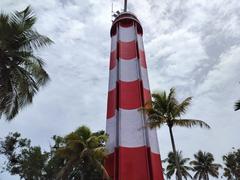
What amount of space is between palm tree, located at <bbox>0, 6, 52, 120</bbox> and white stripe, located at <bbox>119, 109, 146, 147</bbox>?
17220 mm

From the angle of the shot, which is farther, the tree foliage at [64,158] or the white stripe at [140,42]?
the white stripe at [140,42]

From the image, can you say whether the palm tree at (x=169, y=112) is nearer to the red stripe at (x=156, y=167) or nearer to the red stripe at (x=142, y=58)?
the red stripe at (x=156, y=167)

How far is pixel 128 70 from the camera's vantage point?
35.4 metres

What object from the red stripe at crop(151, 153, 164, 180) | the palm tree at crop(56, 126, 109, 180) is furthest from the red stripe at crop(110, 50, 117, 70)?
the red stripe at crop(151, 153, 164, 180)

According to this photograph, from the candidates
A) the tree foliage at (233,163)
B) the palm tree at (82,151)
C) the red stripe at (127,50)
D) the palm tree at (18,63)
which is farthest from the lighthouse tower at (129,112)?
the tree foliage at (233,163)

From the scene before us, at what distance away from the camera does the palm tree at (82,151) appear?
93.6ft

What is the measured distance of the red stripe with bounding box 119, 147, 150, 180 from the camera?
28.1 meters

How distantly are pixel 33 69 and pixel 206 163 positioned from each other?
186 ft

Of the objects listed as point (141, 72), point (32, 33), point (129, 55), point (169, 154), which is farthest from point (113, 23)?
point (169, 154)

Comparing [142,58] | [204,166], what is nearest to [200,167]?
[204,166]

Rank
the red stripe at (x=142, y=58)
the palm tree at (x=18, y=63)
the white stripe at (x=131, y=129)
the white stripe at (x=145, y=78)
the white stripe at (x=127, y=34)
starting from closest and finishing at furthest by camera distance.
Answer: the palm tree at (x=18, y=63)
the white stripe at (x=131, y=129)
the white stripe at (x=145, y=78)
the red stripe at (x=142, y=58)
the white stripe at (x=127, y=34)

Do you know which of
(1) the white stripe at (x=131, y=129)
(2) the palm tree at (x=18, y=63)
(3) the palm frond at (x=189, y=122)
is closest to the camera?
(2) the palm tree at (x=18, y=63)

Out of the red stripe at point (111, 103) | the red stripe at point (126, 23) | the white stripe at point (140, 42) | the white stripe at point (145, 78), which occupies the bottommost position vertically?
the red stripe at point (111, 103)

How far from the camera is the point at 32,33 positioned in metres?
13.7
